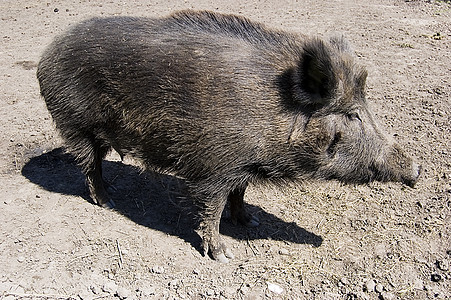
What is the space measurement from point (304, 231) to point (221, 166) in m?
1.27

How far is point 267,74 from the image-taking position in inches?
132

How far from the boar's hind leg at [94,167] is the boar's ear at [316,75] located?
2064mm

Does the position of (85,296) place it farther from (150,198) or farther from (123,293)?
(150,198)

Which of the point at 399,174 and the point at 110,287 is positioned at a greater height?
the point at 399,174

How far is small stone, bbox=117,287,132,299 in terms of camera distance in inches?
139

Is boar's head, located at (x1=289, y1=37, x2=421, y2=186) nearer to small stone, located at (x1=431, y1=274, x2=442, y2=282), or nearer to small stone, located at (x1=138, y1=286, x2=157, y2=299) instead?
small stone, located at (x1=431, y1=274, x2=442, y2=282)

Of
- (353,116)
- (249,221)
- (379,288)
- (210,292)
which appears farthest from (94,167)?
(379,288)

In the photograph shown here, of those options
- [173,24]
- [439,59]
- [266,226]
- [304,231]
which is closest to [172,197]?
[266,226]

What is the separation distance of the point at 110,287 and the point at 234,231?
49.7 inches

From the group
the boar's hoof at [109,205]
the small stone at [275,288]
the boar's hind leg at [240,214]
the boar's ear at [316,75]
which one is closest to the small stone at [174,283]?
the small stone at [275,288]

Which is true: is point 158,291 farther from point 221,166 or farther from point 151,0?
point 151,0

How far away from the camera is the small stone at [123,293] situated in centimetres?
353

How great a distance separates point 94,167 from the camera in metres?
4.36

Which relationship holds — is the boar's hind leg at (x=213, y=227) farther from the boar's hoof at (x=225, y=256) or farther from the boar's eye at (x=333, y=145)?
the boar's eye at (x=333, y=145)
